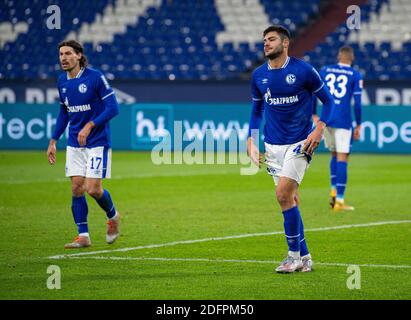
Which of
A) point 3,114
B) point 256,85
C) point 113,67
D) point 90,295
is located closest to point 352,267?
point 256,85

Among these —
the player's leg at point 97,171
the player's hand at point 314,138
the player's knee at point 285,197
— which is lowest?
the player's knee at point 285,197

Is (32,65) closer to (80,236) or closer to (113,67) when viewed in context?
(113,67)

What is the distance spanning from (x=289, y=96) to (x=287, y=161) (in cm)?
60

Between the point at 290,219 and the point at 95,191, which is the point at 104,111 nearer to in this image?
the point at 95,191

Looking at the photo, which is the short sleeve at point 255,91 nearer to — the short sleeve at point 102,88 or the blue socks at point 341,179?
the short sleeve at point 102,88

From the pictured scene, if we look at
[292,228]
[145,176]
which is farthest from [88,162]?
[145,176]

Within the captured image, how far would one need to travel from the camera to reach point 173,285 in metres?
7.87

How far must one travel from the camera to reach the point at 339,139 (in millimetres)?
14445

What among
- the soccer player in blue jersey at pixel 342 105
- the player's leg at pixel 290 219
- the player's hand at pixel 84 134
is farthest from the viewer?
the soccer player in blue jersey at pixel 342 105

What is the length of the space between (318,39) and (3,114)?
34.6 ft

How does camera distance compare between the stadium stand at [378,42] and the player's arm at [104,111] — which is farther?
the stadium stand at [378,42]

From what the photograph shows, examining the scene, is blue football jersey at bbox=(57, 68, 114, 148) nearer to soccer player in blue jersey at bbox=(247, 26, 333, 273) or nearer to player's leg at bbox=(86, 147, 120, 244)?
player's leg at bbox=(86, 147, 120, 244)

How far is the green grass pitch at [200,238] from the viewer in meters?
7.77

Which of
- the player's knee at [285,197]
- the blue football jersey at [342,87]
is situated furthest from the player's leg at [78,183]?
the blue football jersey at [342,87]
